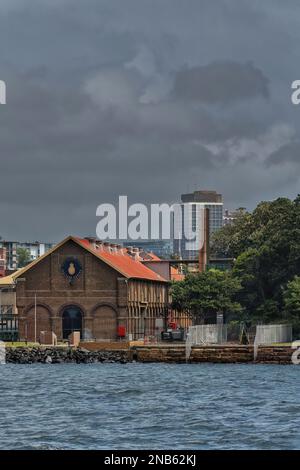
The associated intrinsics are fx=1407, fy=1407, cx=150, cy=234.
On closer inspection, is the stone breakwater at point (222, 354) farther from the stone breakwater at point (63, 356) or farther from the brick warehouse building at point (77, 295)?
the brick warehouse building at point (77, 295)

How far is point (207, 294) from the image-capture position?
14675 centimetres

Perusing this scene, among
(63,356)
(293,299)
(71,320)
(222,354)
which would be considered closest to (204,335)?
(222,354)

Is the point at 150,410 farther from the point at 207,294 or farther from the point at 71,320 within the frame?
the point at 207,294

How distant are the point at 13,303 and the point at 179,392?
81.0 m

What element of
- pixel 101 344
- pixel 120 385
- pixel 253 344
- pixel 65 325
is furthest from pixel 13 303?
pixel 120 385

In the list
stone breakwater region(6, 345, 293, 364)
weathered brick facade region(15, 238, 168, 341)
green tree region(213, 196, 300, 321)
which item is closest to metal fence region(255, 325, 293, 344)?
stone breakwater region(6, 345, 293, 364)

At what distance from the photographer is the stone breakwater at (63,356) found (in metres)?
119

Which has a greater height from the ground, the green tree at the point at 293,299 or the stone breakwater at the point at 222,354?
the green tree at the point at 293,299

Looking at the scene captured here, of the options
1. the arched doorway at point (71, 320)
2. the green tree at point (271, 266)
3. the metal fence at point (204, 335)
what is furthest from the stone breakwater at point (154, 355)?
the green tree at point (271, 266)

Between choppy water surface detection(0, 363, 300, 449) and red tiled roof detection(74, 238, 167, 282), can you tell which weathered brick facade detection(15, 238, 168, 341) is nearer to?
red tiled roof detection(74, 238, 167, 282)

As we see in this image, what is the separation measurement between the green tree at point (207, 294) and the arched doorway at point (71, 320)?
1189cm

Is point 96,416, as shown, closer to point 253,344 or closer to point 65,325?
point 253,344
